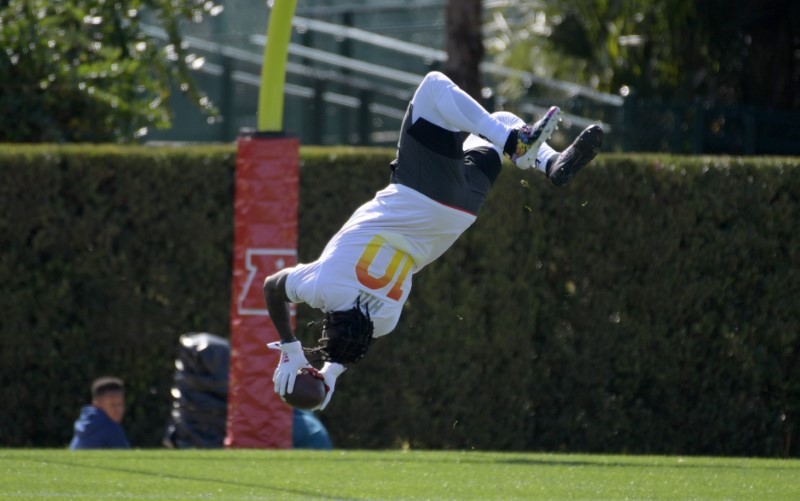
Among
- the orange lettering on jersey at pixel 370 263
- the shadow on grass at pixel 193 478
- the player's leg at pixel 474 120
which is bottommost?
the shadow on grass at pixel 193 478

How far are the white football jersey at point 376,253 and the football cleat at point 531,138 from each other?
0.73 m

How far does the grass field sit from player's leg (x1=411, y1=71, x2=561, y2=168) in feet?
6.54

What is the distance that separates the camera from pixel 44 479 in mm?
8531

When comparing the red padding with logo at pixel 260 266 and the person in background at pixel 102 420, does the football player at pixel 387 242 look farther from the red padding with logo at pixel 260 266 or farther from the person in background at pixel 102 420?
the person in background at pixel 102 420

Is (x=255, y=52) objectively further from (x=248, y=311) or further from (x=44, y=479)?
(x=44, y=479)

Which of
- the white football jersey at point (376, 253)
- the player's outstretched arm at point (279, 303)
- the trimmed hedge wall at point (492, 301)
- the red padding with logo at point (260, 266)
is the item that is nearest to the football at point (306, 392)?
the player's outstretched arm at point (279, 303)

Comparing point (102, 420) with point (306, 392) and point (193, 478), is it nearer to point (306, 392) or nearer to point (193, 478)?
point (193, 478)

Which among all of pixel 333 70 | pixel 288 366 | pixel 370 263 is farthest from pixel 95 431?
pixel 333 70

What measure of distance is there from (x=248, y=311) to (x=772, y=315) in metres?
4.48

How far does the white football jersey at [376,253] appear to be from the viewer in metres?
8.15

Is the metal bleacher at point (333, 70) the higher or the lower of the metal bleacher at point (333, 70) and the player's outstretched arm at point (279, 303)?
the higher

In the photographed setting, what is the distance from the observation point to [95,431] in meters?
11.3

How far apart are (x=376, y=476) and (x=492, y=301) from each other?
3.74m

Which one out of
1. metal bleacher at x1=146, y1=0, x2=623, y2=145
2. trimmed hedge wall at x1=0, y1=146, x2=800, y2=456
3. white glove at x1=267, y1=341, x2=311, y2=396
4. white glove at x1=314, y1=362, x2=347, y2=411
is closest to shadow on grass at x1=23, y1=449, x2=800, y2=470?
white glove at x1=314, y1=362, x2=347, y2=411
